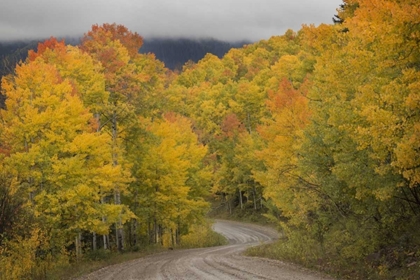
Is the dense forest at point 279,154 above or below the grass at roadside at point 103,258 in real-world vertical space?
above

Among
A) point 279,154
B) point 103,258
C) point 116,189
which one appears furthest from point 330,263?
point 116,189

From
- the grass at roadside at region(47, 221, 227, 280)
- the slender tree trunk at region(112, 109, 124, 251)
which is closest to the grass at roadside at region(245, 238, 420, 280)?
the grass at roadside at region(47, 221, 227, 280)

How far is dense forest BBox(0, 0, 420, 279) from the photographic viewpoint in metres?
11.8

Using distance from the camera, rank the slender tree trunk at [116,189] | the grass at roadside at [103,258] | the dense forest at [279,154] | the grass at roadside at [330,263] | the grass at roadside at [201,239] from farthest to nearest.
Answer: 1. the grass at roadside at [201,239]
2. the slender tree trunk at [116,189]
3. the grass at roadside at [103,258]
4. the grass at roadside at [330,263]
5. the dense forest at [279,154]

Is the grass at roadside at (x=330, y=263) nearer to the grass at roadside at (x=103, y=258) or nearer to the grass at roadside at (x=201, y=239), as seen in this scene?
the grass at roadside at (x=103, y=258)

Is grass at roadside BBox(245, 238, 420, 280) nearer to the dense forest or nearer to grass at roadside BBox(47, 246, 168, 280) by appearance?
the dense forest

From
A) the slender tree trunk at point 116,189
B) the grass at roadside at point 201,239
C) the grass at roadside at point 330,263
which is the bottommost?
the grass at roadside at point 201,239

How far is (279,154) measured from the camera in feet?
84.5

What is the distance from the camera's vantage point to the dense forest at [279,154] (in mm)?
11758

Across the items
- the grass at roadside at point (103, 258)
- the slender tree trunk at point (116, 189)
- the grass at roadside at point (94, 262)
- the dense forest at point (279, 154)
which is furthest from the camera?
the slender tree trunk at point (116, 189)

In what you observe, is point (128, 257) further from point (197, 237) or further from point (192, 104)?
point (192, 104)

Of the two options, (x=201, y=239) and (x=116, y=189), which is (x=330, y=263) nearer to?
(x=116, y=189)

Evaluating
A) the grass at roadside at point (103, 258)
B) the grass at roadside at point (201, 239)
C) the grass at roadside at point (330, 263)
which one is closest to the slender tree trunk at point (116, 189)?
the grass at roadside at point (103, 258)

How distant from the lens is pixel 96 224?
65.2ft
